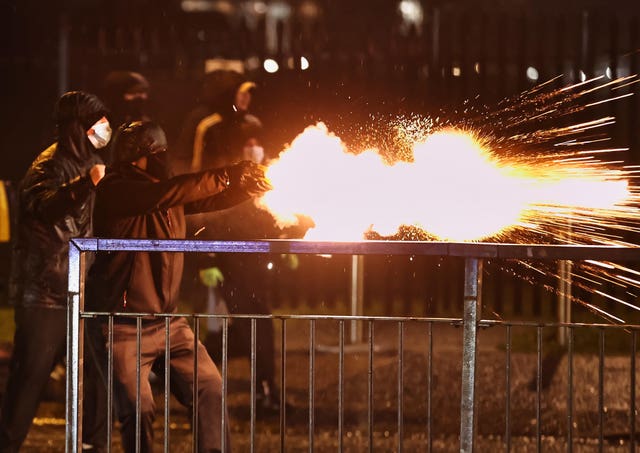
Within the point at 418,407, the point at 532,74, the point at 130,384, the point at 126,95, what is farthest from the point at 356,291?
the point at 130,384

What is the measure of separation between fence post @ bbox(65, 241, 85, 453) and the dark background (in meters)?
6.28

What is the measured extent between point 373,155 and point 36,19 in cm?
964

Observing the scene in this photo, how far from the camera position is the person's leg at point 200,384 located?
6.12 metres

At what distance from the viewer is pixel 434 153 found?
8766mm

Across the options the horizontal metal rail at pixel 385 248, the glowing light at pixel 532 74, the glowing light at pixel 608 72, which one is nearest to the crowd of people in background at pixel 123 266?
the horizontal metal rail at pixel 385 248

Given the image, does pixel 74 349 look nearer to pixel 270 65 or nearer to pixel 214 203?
pixel 214 203

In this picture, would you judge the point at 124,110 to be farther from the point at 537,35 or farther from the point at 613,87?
the point at 613,87

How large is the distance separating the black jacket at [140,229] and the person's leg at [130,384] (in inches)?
7.0

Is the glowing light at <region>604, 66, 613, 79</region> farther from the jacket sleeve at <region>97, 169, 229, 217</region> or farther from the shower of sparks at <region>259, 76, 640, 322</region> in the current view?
the jacket sleeve at <region>97, 169, 229, 217</region>

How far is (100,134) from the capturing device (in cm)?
761

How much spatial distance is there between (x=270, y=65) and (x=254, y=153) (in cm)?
415

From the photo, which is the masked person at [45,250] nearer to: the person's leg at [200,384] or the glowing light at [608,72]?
the person's leg at [200,384]

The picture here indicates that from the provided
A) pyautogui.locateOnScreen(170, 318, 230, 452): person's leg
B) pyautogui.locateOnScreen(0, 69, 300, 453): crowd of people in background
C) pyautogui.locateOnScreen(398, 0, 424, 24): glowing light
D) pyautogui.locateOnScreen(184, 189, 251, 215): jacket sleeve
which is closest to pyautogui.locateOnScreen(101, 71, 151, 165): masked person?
pyautogui.locateOnScreen(0, 69, 300, 453): crowd of people in background

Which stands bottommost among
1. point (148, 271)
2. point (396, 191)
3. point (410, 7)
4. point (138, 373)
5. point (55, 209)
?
point (138, 373)
